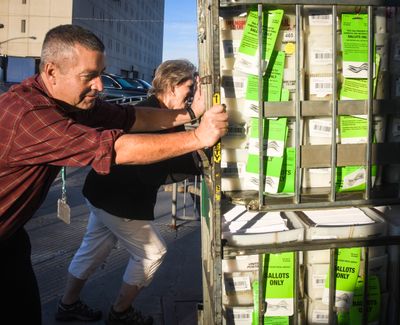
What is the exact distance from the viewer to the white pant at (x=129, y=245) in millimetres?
3436

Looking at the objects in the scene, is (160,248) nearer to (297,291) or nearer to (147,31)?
(297,291)

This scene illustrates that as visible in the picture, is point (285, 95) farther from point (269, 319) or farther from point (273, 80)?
point (269, 319)

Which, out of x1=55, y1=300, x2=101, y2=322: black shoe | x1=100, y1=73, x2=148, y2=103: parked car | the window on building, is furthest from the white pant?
the window on building

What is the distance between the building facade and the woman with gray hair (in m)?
45.9

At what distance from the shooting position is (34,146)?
2.23 metres

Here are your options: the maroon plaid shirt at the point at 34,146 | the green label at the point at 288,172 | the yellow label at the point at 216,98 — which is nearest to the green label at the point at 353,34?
the green label at the point at 288,172

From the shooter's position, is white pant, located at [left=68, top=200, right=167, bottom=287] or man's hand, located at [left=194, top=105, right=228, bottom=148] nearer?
man's hand, located at [left=194, top=105, right=228, bottom=148]

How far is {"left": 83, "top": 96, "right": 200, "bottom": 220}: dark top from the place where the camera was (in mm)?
3289

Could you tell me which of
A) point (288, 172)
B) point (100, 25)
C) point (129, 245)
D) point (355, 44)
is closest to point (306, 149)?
point (288, 172)

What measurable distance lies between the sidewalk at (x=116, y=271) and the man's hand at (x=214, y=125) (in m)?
2.20

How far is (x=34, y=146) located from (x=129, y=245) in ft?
4.77

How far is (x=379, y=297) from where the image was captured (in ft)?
7.87

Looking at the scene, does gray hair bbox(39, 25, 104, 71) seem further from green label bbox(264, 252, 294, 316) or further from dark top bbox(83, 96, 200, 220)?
green label bbox(264, 252, 294, 316)

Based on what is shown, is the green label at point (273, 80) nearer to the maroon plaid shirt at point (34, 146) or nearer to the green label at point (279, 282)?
the maroon plaid shirt at point (34, 146)
